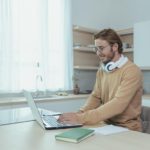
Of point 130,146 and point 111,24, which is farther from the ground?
point 111,24

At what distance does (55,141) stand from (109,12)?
4.00 meters

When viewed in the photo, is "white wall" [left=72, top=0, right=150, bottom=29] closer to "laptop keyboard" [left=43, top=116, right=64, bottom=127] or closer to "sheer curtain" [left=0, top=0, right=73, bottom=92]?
"sheer curtain" [left=0, top=0, right=73, bottom=92]

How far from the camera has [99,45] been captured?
208cm

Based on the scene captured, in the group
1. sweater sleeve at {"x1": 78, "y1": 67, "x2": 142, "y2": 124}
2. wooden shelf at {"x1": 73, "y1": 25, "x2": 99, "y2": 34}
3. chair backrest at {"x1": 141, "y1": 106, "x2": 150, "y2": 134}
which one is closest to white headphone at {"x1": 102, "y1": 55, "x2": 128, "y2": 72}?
sweater sleeve at {"x1": 78, "y1": 67, "x2": 142, "y2": 124}

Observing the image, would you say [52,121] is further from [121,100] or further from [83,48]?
[83,48]

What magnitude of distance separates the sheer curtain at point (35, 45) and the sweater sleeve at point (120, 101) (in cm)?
199

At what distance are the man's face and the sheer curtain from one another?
1743 millimetres

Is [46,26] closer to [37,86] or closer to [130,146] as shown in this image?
[37,86]

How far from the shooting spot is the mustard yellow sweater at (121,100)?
1759 millimetres

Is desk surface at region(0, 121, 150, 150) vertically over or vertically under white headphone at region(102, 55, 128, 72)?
under

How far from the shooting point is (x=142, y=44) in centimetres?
399

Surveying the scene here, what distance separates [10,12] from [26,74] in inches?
35.2

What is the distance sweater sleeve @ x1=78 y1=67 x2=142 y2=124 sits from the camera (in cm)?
173

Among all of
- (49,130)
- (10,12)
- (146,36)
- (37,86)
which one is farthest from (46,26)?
(49,130)
